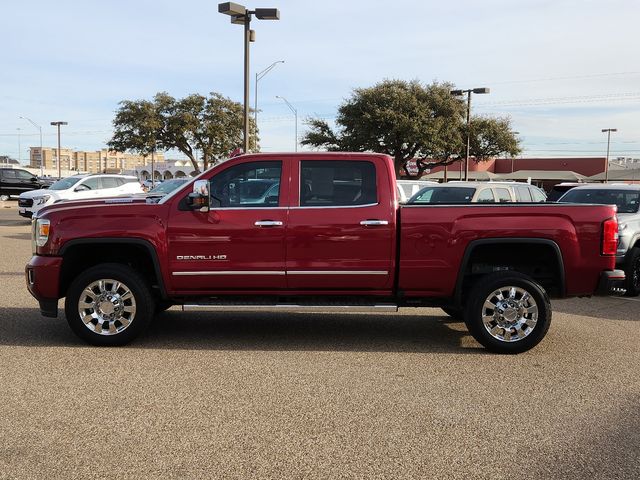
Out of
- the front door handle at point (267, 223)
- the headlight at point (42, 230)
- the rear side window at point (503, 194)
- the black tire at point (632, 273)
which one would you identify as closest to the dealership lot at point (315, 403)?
the headlight at point (42, 230)

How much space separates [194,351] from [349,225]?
2035mm

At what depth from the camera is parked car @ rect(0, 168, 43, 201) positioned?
34438 millimetres

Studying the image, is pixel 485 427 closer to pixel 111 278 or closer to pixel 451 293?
pixel 451 293

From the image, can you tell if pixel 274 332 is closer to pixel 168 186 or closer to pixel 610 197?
pixel 610 197

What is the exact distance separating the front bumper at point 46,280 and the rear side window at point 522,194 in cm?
976

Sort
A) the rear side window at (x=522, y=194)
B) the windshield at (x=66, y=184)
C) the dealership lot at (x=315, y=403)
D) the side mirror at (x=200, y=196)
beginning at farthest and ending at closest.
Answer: the windshield at (x=66, y=184) → the rear side window at (x=522, y=194) → the side mirror at (x=200, y=196) → the dealership lot at (x=315, y=403)

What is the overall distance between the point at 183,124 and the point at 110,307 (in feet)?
133

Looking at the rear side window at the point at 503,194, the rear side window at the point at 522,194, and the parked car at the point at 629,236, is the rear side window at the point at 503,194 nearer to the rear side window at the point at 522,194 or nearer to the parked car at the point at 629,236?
the rear side window at the point at 522,194

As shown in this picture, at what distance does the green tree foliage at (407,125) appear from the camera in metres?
42.4

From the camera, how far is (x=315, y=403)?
15.3 feet

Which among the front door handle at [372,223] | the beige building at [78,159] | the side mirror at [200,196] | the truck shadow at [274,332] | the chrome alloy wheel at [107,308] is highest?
the beige building at [78,159]

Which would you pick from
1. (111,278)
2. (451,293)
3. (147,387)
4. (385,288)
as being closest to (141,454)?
(147,387)

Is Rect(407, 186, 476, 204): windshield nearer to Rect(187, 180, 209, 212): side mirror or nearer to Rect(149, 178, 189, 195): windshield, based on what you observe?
Rect(187, 180, 209, 212): side mirror

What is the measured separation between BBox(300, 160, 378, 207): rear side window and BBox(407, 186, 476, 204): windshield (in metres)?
6.06
